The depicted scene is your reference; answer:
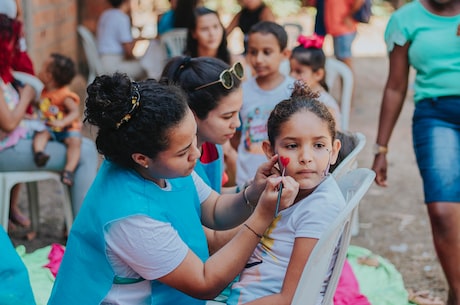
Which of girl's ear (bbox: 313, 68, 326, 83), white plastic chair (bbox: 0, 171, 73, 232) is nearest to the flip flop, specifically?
white plastic chair (bbox: 0, 171, 73, 232)

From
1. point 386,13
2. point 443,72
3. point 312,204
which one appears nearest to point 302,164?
point 312,204

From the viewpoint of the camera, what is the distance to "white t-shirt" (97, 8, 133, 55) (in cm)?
696

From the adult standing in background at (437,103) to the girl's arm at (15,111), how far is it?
1.92 metres

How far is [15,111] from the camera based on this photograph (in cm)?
389

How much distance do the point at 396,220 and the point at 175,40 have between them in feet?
7.57

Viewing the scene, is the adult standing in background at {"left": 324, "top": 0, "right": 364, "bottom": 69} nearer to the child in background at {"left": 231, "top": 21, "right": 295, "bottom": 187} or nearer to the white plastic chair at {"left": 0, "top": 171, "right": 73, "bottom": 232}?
the child in background at {"left": 231, "top": 21, "right": 295, "bottom": 187}

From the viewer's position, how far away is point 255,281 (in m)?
2.30

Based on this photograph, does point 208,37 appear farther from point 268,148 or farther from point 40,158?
point 268,148

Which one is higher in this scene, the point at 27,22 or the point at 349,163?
the point at 27,22

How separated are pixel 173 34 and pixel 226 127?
11.1 ft

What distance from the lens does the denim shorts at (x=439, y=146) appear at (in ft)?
10.3

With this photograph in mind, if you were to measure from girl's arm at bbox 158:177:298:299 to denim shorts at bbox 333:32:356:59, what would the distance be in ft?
18.0

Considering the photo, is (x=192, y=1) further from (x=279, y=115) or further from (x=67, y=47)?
(x=279, y=115)

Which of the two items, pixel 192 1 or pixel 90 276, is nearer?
pixel 90 276
